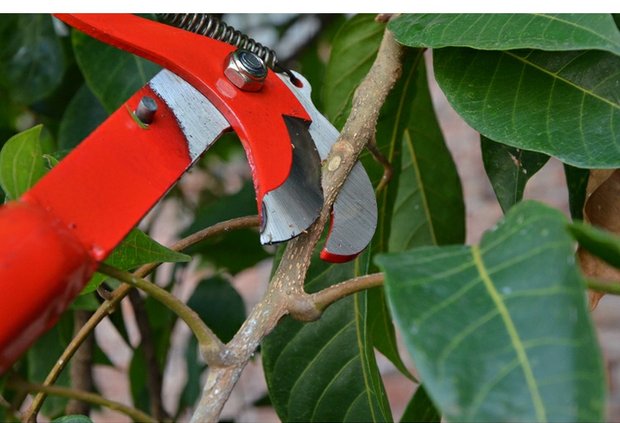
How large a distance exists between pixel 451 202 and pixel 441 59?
0.36 metres

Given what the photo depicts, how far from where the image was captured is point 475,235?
2.93 metres

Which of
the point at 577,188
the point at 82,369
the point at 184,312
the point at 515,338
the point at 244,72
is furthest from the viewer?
the point at 82,369

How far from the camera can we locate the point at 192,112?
0.59 metres

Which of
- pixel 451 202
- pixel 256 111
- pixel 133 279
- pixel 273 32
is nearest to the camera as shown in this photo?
pixel 133 279

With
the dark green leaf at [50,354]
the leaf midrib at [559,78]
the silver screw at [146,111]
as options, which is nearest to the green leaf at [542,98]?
the leaf midrib at [559,78]

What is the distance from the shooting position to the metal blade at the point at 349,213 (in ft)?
1.98

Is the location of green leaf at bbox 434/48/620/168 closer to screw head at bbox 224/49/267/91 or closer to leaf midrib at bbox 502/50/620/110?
leaf midrib at bbox 502/50/620/110

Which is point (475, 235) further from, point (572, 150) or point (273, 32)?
point (572, 150)

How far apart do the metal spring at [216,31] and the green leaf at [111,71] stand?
1.00ft

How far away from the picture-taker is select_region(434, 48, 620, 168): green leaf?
24.4 inches

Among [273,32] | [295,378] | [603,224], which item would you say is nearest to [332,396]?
[295,378]

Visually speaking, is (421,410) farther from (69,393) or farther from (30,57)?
(30,57)

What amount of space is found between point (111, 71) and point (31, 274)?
601 millimetres

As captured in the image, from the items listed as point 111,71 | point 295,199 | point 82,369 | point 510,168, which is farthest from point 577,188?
point 82,369
